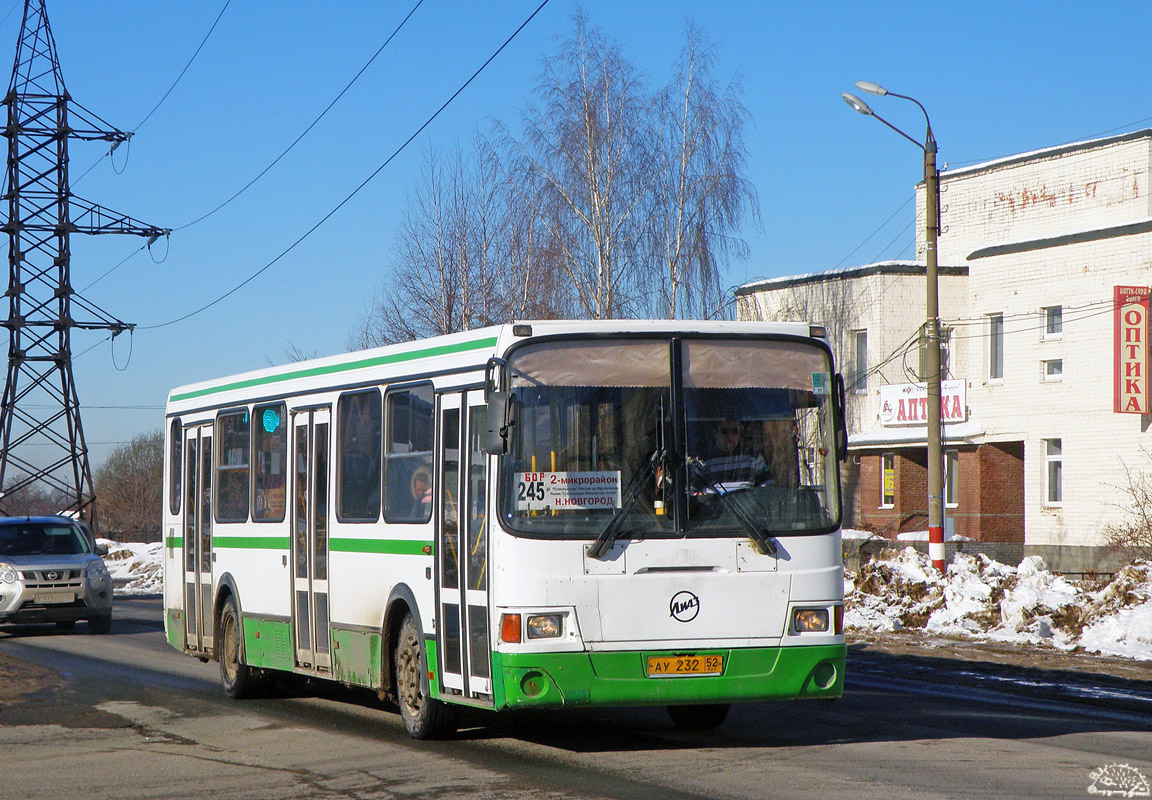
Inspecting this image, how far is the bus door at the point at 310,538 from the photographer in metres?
12.0

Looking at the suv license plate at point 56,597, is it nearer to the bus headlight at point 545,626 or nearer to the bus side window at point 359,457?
the bus side window at point 359,457

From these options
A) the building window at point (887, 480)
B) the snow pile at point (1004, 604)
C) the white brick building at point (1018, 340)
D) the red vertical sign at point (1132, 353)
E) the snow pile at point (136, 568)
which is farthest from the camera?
the building window at point (887, 480)

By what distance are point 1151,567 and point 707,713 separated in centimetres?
1188

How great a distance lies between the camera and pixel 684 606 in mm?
9336

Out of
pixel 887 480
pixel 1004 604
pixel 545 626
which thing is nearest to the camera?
pixel 545 626

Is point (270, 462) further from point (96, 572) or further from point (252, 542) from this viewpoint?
point (96, 572)

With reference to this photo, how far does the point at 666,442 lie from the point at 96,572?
50.1 feet

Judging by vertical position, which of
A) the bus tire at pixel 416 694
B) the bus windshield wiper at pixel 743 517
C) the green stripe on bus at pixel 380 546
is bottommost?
the bus tire at pixel 416 694

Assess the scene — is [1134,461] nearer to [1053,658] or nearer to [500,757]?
[1053,658]

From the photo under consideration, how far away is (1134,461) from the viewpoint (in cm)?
3441

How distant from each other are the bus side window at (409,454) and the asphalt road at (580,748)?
1.60 m

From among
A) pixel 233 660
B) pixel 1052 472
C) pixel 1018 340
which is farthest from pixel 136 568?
pixel 233 660

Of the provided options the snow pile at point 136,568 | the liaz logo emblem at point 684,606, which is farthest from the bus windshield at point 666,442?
the snow pile at point 136,568

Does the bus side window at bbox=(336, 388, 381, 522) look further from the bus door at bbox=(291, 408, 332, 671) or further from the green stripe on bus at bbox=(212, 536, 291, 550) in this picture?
the green stripe on bus at bbox=(212, 536, 291, 550)
